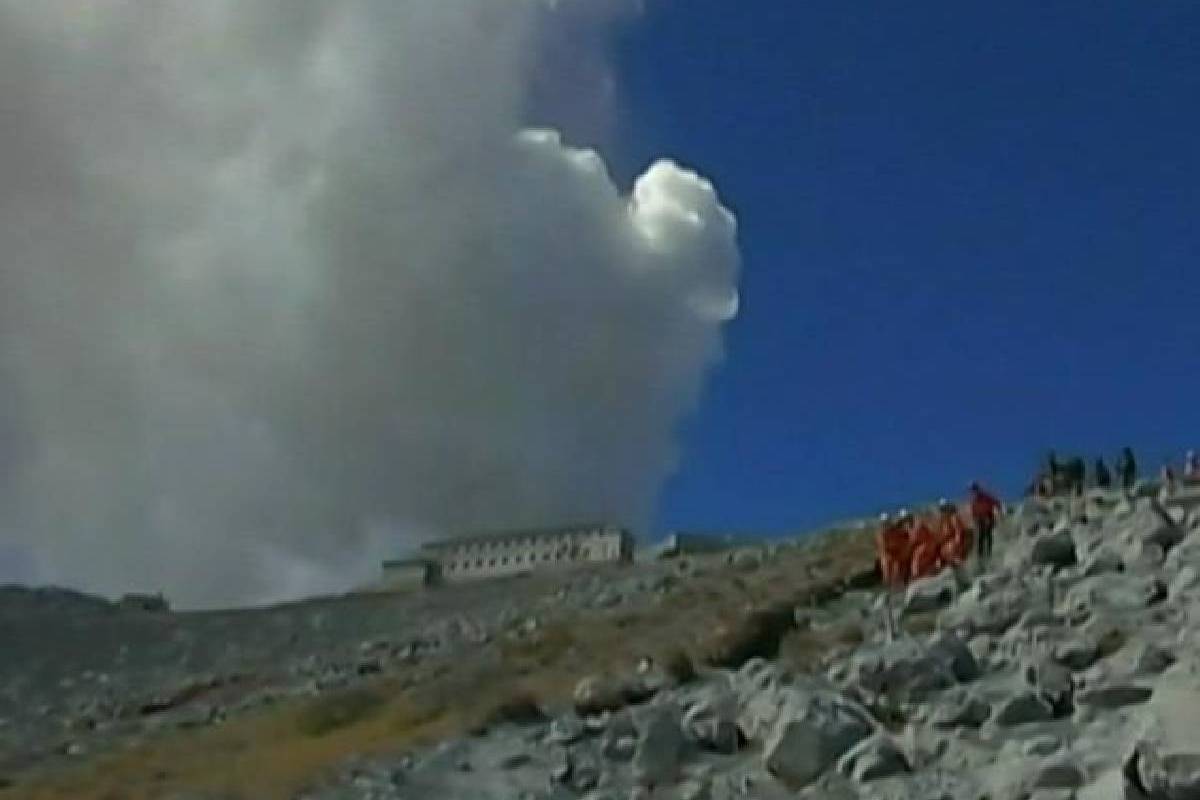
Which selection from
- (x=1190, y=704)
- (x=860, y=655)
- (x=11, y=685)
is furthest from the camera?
(x=11, y=685)

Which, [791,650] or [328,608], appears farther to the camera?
[328,608]

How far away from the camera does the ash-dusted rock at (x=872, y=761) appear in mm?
13367

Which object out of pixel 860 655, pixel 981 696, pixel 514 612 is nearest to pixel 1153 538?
pixel 860 655

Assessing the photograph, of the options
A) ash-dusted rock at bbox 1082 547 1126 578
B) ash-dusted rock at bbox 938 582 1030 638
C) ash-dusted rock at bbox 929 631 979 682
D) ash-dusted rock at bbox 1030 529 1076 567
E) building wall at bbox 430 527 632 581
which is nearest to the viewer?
ash-dusted rock at bbox 929 631 979 682

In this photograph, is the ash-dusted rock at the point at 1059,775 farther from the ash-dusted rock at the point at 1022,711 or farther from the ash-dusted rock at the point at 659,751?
the ash-dusted rock at the point at 659,751

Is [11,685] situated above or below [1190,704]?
above

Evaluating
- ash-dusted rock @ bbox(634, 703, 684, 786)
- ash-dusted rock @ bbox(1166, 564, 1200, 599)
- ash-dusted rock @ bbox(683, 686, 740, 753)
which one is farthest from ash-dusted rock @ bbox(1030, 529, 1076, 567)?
ash-dusted rock @ bbox(634, 703, 684, 786)

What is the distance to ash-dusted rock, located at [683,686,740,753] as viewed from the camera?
1497 centimetres

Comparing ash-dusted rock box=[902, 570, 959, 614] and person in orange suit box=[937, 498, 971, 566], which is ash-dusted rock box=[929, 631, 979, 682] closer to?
ash-dusted rock box=[902, 570, 959, 614]

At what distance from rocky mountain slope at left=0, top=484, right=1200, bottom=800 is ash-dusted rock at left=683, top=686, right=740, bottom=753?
20 millimetres

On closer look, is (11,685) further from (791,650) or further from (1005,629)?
(1005,629)

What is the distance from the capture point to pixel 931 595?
67.3 ft

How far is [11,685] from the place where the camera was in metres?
40.3

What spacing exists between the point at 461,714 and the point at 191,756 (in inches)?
211
